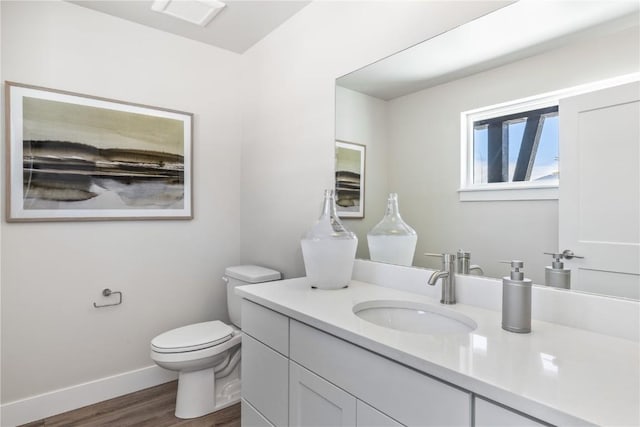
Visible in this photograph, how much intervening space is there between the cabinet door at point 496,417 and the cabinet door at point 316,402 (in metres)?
0.37

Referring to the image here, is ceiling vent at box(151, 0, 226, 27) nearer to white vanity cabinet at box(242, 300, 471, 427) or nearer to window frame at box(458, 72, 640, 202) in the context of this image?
window frame at box(458, 72, 640, 202)

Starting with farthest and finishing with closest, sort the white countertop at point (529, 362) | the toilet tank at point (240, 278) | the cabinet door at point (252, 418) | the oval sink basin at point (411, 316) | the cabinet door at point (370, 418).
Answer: the toilet tank at point (240, 278), the cabinet door at point (252, 418), the oval sink basin at point (411, 316), the cabinet door at point (370, 418), the white countertop at point (529, 362)

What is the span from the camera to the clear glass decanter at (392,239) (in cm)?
154

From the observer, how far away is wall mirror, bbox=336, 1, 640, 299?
101 cm

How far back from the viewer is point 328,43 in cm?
188

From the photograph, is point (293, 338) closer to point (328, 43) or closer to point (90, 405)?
point (328, 43)

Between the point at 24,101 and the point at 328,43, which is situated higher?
the point at 328,43

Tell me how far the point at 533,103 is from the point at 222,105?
2069mm

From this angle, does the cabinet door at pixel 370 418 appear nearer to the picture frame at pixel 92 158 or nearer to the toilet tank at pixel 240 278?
the toilet tank at pixel 240 278

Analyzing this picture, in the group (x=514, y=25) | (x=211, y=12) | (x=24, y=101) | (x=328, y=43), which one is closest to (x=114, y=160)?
(x=24, y=101)

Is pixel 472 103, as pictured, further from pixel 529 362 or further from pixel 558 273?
pixel 529 362

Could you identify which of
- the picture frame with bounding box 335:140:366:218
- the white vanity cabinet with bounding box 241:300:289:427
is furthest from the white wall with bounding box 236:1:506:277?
the white vanity cabinet with bounding box 241:300:289:427

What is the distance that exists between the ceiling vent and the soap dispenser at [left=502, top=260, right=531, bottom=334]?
2014mm

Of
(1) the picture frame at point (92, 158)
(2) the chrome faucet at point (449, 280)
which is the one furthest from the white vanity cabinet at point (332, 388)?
(1) the picture frame at point (92, 158)
